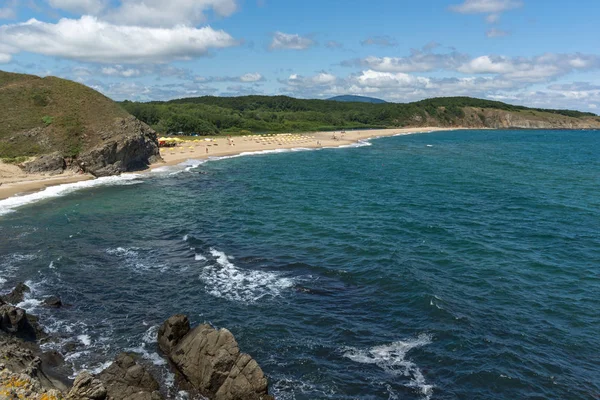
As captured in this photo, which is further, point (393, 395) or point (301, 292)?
point (301, 292)

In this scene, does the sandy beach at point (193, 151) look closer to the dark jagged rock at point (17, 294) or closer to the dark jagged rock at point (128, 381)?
the dark jagged rock at point (17, 294)

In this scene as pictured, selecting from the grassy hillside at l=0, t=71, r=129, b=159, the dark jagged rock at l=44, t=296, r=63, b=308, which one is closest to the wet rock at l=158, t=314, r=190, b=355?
the dark jagged rock at l=44, t=296, r=63, b=308

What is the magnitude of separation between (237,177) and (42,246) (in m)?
42.2

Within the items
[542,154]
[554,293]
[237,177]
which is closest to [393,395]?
[554,293]

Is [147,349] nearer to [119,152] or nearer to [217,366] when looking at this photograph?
[217,366]

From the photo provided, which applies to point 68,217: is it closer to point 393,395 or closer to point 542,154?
point 393,395

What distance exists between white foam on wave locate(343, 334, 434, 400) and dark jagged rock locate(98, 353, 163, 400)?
992cm

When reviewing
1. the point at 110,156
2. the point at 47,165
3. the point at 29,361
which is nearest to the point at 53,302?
the point at 29,361

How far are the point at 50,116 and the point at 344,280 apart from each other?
2663 inches

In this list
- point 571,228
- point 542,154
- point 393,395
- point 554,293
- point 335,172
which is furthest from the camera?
point 542,154

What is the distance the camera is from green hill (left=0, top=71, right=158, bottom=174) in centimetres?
7194

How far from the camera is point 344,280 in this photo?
3300 centimetres

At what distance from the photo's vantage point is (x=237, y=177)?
79.2 metres

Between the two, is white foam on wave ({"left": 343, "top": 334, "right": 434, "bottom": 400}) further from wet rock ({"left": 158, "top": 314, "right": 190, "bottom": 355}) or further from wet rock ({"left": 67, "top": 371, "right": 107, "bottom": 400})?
wet rock ({"left": 67, "top": 371, "right": 107, "bottom": 400})
